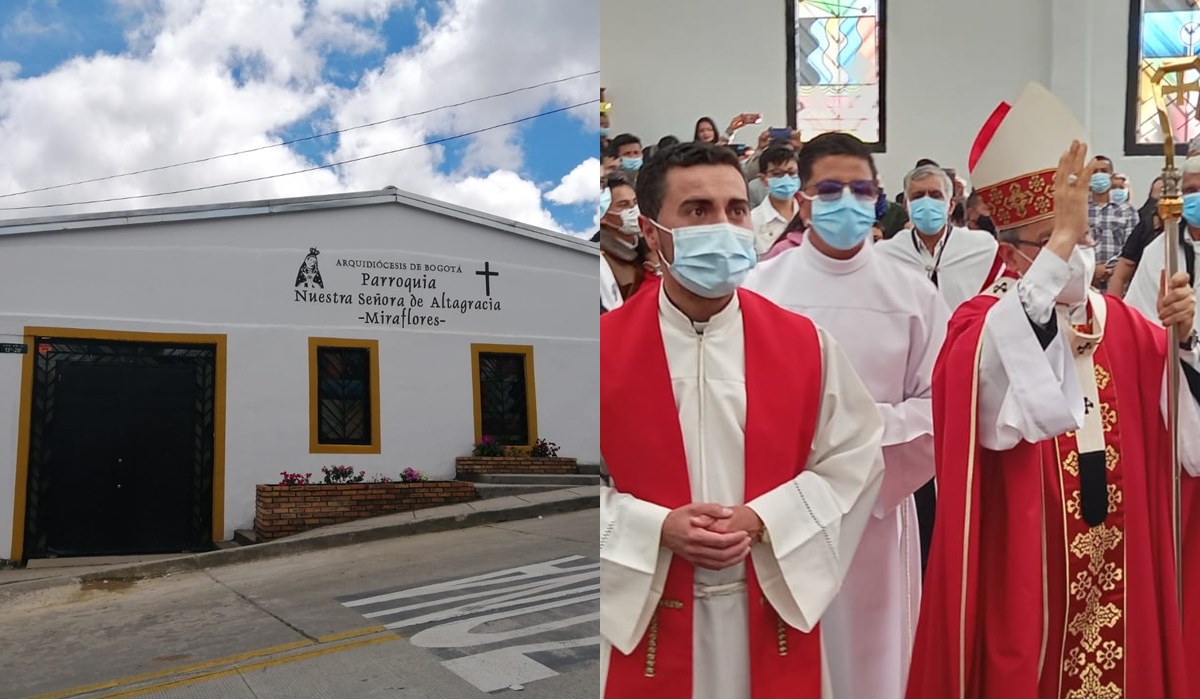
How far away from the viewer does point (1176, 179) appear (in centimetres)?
148

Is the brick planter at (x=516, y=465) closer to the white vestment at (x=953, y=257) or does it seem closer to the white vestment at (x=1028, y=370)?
the white vestment at (x=953, y=257)

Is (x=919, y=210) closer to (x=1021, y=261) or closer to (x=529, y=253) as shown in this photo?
(x=1021, y=261)

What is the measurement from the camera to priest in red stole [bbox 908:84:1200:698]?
1374 mm

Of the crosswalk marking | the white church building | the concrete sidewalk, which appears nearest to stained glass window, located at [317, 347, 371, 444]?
the white church building

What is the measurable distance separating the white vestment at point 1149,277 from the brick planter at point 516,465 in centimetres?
187

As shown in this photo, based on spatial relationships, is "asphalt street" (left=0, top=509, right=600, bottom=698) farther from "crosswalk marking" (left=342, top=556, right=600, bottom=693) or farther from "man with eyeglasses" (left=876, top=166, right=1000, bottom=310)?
"man with eyeglasses" (left=876, top=166, right=1000, bottom=310)

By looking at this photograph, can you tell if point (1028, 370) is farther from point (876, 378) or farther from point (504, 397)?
point (504, 397)

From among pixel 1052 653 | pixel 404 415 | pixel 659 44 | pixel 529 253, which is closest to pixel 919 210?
pixel 659 44

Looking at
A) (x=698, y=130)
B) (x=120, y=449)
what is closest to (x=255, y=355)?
(x=120, y=449)

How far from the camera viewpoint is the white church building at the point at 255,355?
2666 millimetres

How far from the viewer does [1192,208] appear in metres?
1.50

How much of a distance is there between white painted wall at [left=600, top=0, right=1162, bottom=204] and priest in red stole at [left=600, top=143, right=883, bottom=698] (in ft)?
0.94

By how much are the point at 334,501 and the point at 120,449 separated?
0.64m

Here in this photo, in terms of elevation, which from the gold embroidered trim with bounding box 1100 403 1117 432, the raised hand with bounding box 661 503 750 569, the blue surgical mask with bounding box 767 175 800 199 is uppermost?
the blue surgical mask with bounding box 767 175 800 199
